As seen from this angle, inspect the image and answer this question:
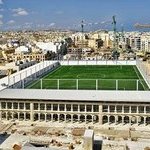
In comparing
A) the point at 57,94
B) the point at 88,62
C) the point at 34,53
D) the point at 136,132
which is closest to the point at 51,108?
the point at 57,94

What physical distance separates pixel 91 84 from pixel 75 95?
20.5 m

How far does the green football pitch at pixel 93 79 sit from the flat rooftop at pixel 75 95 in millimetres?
8169

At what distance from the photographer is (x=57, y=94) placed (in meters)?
57.9

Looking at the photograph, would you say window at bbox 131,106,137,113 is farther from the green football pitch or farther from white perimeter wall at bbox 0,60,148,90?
white perimeter wall at bbox 0,60,148,90

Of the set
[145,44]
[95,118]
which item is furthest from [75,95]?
[145,44]

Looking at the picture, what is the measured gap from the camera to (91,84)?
7731cm

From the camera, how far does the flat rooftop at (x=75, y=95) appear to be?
5434 centimetres

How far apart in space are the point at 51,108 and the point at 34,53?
251ft

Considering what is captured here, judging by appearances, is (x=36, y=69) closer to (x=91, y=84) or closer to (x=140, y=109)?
(x=91, y=84)

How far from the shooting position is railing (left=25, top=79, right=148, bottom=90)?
237ft

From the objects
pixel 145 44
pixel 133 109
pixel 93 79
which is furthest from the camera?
pixel 145 44

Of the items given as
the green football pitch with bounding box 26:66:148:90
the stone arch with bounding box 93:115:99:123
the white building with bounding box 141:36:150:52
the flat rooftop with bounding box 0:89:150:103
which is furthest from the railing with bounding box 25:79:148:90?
the white building with bounding box 141:36:150:52

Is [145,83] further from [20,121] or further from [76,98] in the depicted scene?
[20,121]

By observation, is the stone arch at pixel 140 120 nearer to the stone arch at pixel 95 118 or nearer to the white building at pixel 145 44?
the stone arch at pixel 95 118
